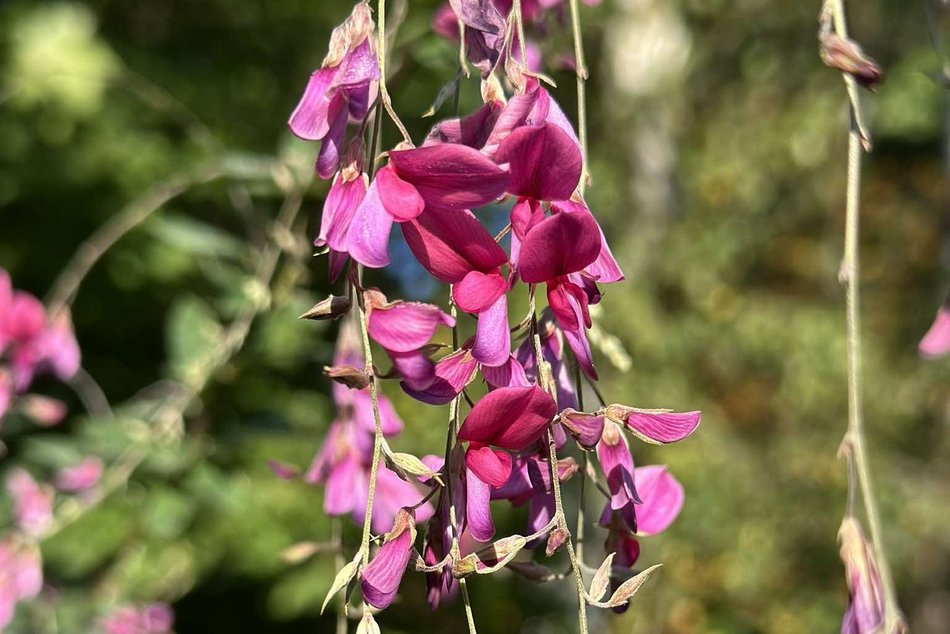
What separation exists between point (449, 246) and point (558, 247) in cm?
4

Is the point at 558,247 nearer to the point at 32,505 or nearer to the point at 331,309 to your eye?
the point at 331,309

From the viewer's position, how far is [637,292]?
9.86 ft

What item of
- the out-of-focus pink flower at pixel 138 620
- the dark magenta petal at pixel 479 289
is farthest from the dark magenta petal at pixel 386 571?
the out-of-focus pink flower at pixel 138 620

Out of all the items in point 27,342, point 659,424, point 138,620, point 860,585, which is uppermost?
point 659,424

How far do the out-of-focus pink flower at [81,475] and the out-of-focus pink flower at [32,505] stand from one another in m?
0.02

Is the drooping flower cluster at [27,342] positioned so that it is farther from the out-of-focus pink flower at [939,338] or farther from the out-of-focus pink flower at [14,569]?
the out-of-focus pink flower at [939,338]

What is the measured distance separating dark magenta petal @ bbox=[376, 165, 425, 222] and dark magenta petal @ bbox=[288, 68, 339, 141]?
0.22ft

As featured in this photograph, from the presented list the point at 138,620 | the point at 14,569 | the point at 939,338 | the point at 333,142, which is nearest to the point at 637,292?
the point at 138,620

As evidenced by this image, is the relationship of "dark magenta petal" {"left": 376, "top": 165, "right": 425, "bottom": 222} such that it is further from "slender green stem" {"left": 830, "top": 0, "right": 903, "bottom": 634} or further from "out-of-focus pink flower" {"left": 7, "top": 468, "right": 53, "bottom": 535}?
"out-of-focus pink flower" {"left": 7, "top": 468, "right": 53, "bottom": 535}

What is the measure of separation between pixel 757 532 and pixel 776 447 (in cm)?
35

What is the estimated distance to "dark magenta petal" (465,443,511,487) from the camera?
407 millimetres

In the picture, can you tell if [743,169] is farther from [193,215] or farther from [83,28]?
[83,28]

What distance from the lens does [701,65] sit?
3021 mm

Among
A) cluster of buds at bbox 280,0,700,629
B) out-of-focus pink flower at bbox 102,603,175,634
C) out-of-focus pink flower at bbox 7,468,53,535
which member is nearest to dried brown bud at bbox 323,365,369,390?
cluster of buds at bbox 280,0,700,629
